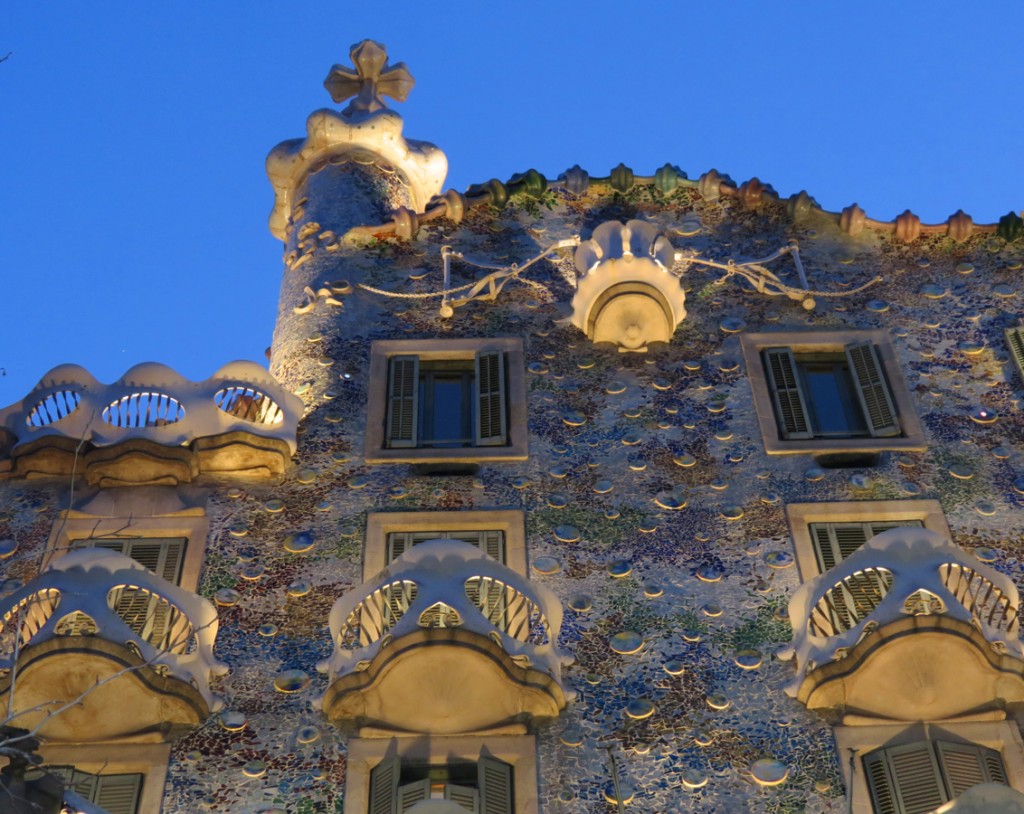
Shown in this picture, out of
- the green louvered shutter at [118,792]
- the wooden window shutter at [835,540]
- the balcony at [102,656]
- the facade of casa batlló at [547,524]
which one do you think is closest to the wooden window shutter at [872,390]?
the facade of casa batlló at [547,524]

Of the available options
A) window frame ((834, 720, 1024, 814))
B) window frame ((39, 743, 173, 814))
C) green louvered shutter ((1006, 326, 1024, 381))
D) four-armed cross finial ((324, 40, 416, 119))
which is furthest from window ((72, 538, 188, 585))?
four-armed cross finial ((324, 40, 416, 119))

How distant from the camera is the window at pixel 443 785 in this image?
12.5m

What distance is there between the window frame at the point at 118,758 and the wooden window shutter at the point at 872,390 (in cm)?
657

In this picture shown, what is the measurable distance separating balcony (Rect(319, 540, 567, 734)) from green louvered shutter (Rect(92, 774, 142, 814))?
1362mm

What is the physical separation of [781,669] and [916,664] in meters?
1.05

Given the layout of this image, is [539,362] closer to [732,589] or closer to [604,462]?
[604,462]

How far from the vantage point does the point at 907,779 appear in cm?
1268

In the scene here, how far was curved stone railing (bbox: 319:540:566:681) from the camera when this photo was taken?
Result: 13.0m

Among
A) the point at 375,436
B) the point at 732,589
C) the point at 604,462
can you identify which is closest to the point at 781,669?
the point at 732,589

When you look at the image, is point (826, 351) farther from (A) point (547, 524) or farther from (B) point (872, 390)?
(A) point (547, 524)

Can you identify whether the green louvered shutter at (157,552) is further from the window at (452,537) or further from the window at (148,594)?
the window at (452,537)

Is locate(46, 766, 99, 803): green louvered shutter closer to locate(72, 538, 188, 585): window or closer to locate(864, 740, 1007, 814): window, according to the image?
locate(72, 538, 188, 585): window

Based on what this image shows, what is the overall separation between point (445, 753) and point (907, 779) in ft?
10.0

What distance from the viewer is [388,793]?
1260 cm
